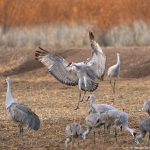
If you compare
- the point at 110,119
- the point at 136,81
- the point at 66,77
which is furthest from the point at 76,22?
the point at 110,119

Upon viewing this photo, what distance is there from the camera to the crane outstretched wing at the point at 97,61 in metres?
17.2

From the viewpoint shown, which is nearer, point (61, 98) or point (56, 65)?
point (56, 65)

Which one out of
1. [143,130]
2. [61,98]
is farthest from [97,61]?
[61,98]

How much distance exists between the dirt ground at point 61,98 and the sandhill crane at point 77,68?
888mm

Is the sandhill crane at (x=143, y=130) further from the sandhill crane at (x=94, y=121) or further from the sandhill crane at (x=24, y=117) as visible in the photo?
the sandhill crane at (x=24, y=117)

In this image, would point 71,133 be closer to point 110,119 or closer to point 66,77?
point 110,119

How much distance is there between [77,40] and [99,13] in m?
3.29

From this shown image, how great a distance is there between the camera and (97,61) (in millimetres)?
17578

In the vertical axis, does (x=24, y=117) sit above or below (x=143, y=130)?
above

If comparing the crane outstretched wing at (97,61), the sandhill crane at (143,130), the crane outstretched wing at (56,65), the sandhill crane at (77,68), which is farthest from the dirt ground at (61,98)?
the crane outstretched wing at (97,61)

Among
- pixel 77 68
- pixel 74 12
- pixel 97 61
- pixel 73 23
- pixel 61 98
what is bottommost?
pixel 61 98

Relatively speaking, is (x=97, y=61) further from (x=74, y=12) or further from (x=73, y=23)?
(x=74, y=12)

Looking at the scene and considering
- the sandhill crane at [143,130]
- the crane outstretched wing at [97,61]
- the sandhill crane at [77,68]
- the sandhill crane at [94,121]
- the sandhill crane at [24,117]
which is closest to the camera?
the sandhill crane at [143,130]

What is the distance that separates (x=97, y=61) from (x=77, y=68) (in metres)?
1.03
